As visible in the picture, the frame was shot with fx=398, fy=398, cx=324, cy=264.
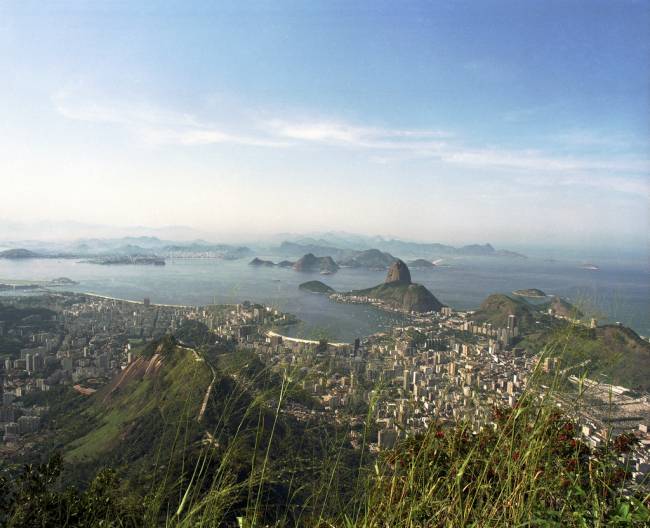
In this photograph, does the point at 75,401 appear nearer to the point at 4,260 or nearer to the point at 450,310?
the point at 450,310

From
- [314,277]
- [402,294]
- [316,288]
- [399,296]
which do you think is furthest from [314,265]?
[402,294]

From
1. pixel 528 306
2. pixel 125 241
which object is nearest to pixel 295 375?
pixel 528 306

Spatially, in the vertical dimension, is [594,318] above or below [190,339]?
above

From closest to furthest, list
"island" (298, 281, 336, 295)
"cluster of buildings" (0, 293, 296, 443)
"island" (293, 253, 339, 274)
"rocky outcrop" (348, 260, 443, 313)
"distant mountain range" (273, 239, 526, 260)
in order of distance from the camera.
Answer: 1. "cluster of buildings" (0, 293, 296, 443)
2. "rocky outcrop" (348, 260, 443, 313)
3. "island" (298, 281, 336, 295)
4. "island" (293, 253, 339, 274)
5. "distant mountain range" (273, 239, 526, 260)

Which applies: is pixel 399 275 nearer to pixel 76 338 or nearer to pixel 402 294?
pixel 402 294

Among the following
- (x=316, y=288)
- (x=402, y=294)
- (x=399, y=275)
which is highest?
(x=399, y=275)

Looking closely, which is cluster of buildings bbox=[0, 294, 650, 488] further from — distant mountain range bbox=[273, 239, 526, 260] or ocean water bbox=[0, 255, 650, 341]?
distant mountain range bbox=[273, 239, 526, 260]

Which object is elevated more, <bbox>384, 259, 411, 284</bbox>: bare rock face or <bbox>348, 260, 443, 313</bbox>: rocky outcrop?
<bbox>384, 259, 411, 284</bbox>: bare rock face

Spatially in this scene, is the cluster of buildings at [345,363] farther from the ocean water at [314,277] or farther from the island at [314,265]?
the island at [314,265]

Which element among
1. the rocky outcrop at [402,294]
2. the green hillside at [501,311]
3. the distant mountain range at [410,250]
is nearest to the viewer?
the green hillside at [501,311]

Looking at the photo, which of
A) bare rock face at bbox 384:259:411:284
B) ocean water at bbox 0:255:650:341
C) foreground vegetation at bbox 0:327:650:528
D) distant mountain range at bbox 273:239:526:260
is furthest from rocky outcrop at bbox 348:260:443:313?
distant mountain range at bbox 273:239:526:260

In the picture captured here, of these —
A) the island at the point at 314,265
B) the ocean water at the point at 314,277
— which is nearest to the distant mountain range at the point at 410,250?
the island at the point at 314,265
